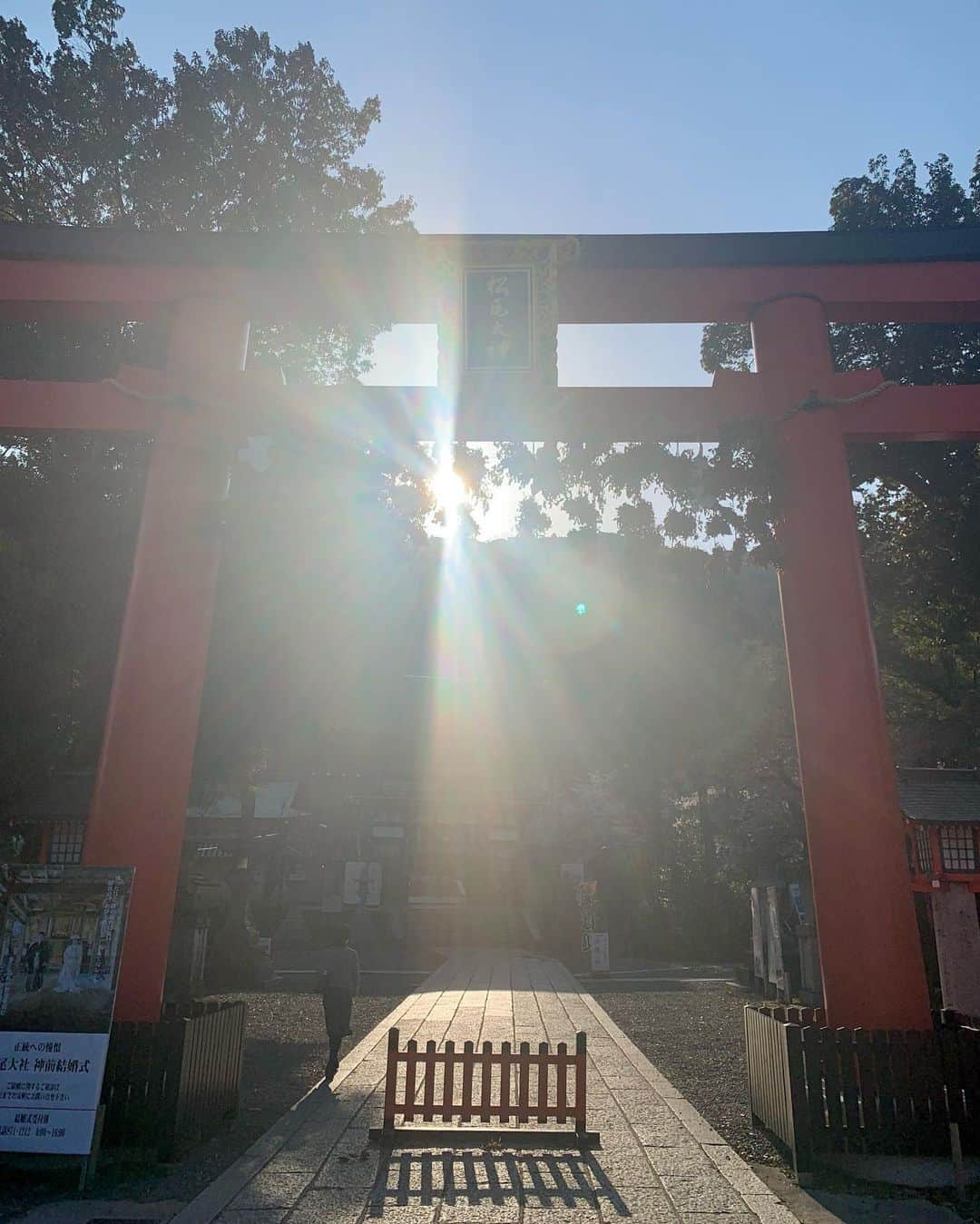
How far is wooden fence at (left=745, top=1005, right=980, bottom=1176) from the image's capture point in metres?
5.84

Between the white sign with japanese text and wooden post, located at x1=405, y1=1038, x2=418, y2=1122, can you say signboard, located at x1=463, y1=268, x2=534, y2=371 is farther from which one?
the white sign with japanese text

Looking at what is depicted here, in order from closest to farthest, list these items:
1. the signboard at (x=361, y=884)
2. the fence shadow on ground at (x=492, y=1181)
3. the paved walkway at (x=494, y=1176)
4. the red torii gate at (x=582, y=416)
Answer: the paved walkway at (x=494, y=1176)
the fence shadow on ground at (x=492, y=1181)
the red torii gate at (x=582, y=416)
the signboard at (x=361, y=884)

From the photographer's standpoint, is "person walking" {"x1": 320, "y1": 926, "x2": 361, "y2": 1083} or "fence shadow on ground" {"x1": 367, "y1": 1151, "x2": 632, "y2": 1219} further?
"person walking" {"x1": 320, "y1": 926, "x2": 361, "y2": 1083}

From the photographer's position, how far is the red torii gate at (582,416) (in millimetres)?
6578

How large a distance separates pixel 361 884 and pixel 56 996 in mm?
18479

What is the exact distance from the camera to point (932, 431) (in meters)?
7.59

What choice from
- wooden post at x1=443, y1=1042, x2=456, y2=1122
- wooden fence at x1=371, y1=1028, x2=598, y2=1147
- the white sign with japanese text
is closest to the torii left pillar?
the white sign with japanese text

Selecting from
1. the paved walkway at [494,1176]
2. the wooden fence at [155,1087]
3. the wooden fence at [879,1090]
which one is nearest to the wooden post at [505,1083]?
the paved walkway at [494,1176]

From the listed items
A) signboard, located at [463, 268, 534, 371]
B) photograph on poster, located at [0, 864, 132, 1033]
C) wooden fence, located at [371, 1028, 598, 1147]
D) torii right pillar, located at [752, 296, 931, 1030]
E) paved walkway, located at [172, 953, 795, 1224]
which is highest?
signboard, located at [463, 268, 534, 371]

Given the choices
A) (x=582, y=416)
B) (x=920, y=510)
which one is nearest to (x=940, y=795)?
(x=920, y=510)

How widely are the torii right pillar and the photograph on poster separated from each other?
522 cm

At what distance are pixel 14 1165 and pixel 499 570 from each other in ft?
85.9

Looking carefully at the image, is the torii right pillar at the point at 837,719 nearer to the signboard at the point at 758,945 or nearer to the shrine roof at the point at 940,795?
the shrine roof at the point at 940,795

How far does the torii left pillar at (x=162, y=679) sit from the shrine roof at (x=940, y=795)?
10280 mm
